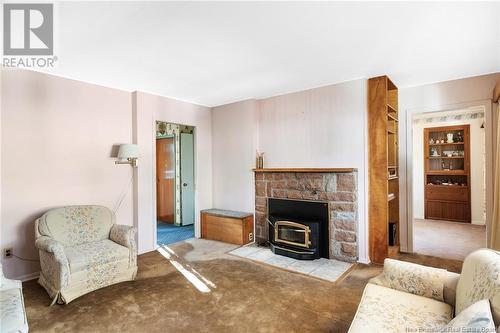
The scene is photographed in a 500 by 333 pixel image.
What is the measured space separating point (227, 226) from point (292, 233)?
3.80 feet

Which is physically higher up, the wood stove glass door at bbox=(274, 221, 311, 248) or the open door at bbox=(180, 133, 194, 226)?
the open door at bbox=(180, 133, 194, 226)

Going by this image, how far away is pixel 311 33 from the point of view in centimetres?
225

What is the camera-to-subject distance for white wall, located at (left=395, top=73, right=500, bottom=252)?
10.6 ft

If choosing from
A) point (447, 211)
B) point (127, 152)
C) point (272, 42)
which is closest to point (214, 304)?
point (127, 152)

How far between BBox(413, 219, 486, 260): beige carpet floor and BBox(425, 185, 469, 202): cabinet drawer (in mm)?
546

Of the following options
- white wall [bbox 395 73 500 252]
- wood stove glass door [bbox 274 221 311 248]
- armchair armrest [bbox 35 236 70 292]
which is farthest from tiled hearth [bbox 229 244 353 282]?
armchair armrest [bbox 35 236 70 292]

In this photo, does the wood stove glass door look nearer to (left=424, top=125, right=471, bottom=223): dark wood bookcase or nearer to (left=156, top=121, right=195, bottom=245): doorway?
(left=156, top=121, right=195, bottom=245): doorway

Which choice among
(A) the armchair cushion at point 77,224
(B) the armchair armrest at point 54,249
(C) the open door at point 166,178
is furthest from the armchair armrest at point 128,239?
(C) the open door at point 166,178

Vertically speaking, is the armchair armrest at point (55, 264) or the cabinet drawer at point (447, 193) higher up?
the cabinet drawer at point (447, 193)

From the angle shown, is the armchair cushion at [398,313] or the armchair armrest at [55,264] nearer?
the armchair cushion at [398,313]

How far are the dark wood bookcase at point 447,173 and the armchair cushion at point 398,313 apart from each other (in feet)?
17.2

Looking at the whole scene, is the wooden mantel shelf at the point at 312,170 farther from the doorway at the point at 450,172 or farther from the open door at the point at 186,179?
the doorway at the point at 450,172

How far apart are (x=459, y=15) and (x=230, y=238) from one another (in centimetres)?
380

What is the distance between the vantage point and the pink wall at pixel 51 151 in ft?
9.50
